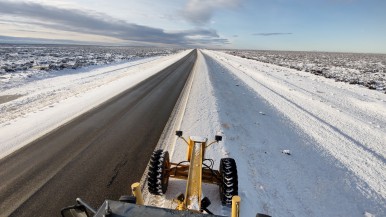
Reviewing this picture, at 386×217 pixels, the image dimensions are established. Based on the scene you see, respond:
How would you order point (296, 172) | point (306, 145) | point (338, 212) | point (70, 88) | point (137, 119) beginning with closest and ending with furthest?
point (338, 212) → point (296, 172) → point (306, 145) → point (137, 119) → point (70, 88)

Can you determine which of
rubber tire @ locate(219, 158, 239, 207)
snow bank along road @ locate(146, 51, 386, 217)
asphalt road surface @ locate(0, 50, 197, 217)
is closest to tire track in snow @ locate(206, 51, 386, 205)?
snow bank along road @ locate(146, 51, 386, 217)

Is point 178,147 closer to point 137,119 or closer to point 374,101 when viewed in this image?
point 137,119

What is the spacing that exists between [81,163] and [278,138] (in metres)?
6.63

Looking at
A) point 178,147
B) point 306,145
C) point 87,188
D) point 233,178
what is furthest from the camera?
point 306,145

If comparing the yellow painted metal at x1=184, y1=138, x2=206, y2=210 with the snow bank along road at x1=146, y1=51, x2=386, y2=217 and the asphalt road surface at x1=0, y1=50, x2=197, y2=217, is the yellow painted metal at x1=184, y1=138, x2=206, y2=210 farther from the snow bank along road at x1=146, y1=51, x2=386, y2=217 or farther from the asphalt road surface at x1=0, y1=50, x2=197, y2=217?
the asphalt road surface at x1=0, y1=50, x2=197, y2=217

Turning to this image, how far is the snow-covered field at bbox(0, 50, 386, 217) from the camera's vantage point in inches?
234

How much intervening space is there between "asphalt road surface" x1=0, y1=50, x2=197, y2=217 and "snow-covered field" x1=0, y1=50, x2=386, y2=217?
76cm

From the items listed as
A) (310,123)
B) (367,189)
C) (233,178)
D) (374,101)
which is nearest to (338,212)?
(367,189)

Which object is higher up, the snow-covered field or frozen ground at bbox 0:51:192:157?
the snow-covered field

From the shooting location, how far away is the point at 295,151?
8.64 meters

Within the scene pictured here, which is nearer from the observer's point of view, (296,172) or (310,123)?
(296,172)

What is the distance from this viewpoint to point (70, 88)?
19.7 m

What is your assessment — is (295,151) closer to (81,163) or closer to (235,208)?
(235,208)

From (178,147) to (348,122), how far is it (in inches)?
327
